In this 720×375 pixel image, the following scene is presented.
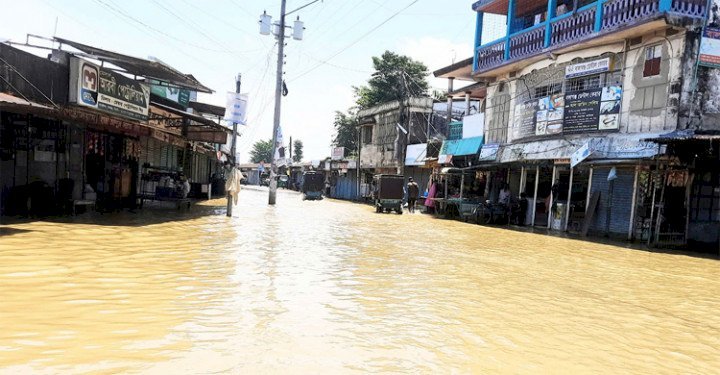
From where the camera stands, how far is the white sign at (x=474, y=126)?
23.0 m

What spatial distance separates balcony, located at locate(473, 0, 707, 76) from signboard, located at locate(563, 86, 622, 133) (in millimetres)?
1883

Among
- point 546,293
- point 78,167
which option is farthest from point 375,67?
point 546,293

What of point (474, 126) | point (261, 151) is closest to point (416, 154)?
point (474, 126)

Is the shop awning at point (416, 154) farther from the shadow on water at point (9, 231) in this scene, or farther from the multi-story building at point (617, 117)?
the shadow on water at point (9, 231)

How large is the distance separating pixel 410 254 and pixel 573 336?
492cm

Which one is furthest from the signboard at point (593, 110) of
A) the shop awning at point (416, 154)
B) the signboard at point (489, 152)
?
the shop awning at point (416, 154)

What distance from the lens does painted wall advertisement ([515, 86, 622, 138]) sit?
15719 mm

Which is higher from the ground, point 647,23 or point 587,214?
point 647,23

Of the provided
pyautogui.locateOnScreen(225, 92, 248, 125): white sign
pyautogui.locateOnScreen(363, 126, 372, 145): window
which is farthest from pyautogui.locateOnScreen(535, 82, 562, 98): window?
pyautogui.locateOnScreen(363, 126, 372, 145): window

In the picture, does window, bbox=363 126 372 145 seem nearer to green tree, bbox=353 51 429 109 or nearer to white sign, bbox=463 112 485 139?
green tree, bbox=353 51 429 109

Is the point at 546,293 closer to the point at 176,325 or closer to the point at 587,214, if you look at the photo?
the point at 176,325

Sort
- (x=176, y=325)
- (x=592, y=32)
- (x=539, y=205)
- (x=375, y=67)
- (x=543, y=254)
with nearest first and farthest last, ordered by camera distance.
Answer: (x=176, y=325)
(x=543, y=254)
(x=592, y=32)
(x=539, y=205)
(x=375, y=67)

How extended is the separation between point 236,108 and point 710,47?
56.5ft

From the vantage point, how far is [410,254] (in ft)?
30.6
